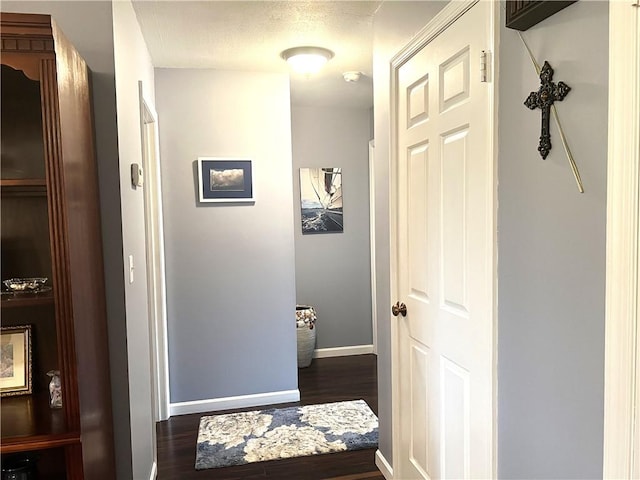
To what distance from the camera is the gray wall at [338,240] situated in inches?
175

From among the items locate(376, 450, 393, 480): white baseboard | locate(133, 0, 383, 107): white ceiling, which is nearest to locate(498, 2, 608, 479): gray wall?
locate(376, 450, 393, 480): white baseboard

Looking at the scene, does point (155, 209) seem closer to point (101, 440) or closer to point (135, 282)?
point (135, 282)

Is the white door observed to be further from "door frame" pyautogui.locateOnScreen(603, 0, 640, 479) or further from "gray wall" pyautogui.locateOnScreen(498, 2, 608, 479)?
"door frame" pyautogui.locateOnScreen(603, 0, 640, 479)

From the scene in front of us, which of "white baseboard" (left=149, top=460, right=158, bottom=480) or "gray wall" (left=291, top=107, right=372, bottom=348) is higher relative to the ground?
"gray wall" (left=291, top=107, right=372, bottom=348)

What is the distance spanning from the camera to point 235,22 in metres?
2.42

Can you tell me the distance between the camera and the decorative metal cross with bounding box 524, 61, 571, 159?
3.65ft

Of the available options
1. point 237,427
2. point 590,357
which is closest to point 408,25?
point 590,357

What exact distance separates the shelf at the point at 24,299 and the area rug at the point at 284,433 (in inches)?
61.4

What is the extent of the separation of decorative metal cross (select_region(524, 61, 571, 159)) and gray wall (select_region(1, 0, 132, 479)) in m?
1.56

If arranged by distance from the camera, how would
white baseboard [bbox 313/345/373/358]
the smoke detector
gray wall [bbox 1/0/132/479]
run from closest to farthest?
1. gray wall [bbox 1/0/132/479]
2. the smoke detector
3. white baseboard [bbox 313/345/373/358]

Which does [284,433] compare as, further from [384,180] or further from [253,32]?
[253,32]

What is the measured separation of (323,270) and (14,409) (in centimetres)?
Result: 317

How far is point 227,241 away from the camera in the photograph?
10.9 ft

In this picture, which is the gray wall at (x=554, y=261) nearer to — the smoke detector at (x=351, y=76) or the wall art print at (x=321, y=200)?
the smoke detector at (x=351, y=76)
